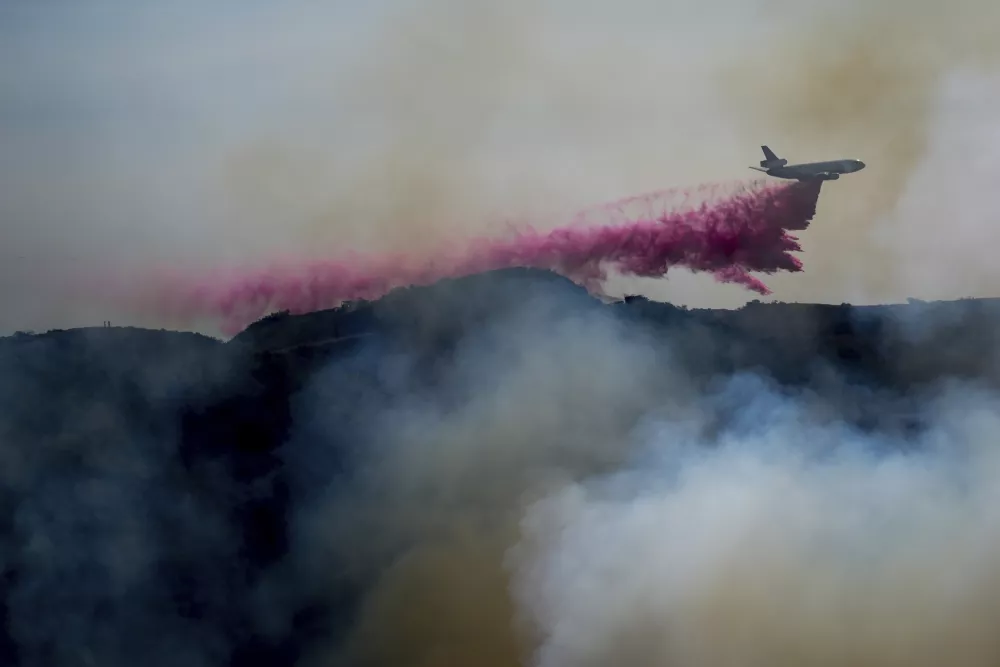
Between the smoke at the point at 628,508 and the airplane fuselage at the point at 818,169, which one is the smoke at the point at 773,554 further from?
the airplane fuselage at the point at 818,169

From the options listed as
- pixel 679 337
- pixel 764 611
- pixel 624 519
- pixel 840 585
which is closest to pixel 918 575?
pixel 840 585

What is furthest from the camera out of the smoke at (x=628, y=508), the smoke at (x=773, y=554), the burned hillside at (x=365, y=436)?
the burned hillside at (x=365, y=436)

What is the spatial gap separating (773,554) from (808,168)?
15660mm

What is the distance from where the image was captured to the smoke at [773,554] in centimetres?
3741

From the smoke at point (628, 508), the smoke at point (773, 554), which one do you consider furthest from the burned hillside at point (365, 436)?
the smoke at point (773, 554)

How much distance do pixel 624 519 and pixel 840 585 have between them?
6.74 m

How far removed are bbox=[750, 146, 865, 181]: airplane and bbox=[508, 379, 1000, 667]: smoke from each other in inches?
374

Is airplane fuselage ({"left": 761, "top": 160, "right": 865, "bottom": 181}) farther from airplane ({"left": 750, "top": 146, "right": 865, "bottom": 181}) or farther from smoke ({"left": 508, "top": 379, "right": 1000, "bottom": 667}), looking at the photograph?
smoke ({"left": 508, "top": 379, "right": 1000, "bottom": 667})

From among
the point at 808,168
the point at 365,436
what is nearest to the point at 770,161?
the point at 808,168

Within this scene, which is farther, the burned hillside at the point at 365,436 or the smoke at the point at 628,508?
the burned hillside at the point at 365,436

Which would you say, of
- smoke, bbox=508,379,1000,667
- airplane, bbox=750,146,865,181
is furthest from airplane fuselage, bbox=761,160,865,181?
smoke, bbox=508,379,1000,667

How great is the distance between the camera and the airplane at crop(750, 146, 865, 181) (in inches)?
1890

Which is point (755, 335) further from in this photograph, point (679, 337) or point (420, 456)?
point (420, 456)

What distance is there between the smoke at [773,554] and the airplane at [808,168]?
9495mm
